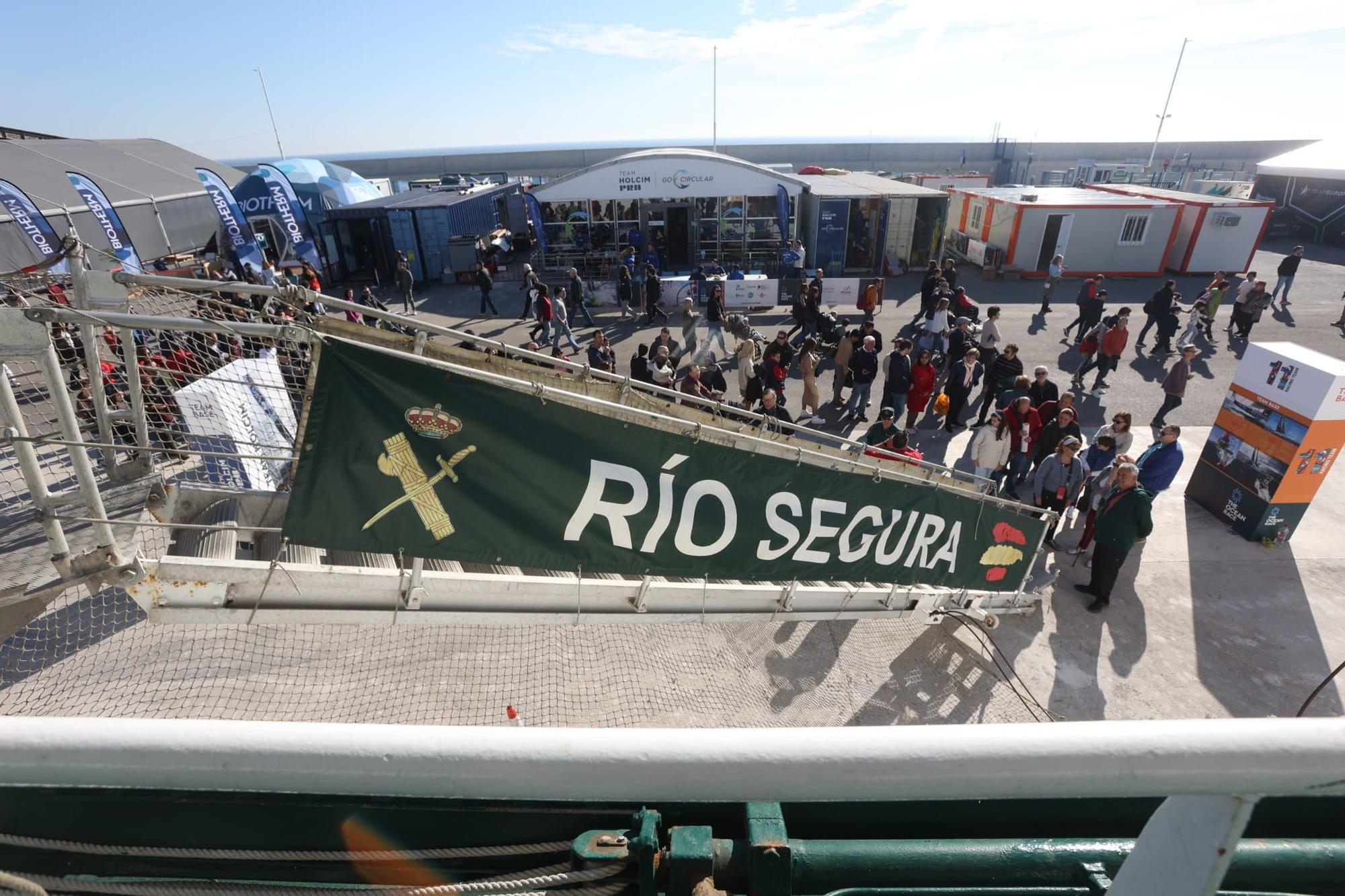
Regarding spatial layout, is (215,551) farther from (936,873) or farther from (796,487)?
(936,873)

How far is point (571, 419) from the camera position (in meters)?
3.44

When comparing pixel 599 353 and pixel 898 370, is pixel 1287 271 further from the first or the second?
pixel 599 353

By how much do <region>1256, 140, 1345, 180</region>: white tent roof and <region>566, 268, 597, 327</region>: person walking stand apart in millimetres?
35469

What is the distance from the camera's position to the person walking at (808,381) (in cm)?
1120

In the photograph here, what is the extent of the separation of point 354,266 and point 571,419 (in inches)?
905

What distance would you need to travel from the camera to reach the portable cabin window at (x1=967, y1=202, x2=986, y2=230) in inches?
1001

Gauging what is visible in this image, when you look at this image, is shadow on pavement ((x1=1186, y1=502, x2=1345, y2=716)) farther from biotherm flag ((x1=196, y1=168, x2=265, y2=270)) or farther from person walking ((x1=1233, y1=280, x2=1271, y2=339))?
biotherm flag ((x1=196, y1=168, x2=265, y2=270))

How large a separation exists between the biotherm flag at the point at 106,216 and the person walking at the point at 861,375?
63.1 ft

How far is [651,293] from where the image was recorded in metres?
17.7

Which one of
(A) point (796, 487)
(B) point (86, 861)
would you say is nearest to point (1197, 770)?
(B) point (86, 861)

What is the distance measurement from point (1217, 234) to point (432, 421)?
28.8 metres

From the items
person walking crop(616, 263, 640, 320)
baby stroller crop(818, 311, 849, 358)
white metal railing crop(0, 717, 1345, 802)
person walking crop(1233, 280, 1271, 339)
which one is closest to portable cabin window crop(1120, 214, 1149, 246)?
person walking crop(1233, 280, 1271, 339)

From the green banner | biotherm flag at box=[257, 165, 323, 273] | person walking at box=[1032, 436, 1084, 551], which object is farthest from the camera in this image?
biotherm flag at box=[257, 165, 323, 273]

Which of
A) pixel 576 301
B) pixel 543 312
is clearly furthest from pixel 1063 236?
pixel 543 312
